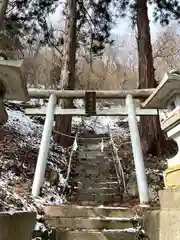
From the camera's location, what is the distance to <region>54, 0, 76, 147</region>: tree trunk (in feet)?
33.3

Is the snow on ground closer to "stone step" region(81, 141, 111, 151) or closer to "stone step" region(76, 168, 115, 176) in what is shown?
"stone step" region(76, 168, 115, 176)

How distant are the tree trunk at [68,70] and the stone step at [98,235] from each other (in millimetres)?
5265

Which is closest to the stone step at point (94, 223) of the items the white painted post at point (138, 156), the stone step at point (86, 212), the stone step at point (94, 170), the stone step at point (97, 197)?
the stone step at point (86, 212)

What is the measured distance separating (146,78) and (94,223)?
20.9 feet

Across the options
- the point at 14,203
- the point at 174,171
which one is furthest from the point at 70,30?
the point at 174,171

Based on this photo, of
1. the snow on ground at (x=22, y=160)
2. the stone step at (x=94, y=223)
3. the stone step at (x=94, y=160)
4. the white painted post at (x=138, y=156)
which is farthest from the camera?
the stone step at (x=94, y=160)

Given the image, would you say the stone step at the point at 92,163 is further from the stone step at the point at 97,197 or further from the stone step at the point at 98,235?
the stone step at the point at 98,235

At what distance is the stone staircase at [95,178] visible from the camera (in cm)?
751

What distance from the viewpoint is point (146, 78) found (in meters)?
10.6

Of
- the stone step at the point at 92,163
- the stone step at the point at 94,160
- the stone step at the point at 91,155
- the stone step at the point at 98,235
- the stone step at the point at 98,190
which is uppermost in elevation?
the stone step at the point at 91,155

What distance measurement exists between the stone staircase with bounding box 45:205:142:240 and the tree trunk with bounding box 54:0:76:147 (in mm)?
4536

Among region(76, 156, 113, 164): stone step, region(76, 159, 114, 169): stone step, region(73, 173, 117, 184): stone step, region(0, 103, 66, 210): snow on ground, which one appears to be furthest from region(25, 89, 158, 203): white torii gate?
region(76, 156, 113, 164): stone step

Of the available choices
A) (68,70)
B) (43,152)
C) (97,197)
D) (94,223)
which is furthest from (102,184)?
(68,70)

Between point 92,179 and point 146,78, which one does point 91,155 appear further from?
point 146,78
